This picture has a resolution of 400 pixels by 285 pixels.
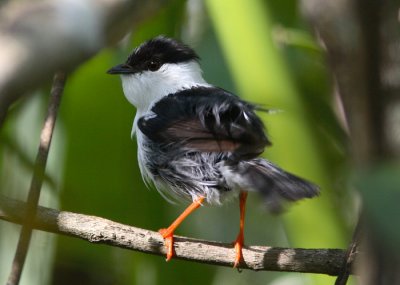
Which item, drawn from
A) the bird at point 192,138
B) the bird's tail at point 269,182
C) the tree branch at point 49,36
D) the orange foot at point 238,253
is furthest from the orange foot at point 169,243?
the tree branch at point 49,36

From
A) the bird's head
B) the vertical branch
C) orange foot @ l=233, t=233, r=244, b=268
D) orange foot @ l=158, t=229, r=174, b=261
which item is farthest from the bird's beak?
the vertical branch

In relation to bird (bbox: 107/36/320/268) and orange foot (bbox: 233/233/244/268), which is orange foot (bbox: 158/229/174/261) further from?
orange foot (bbox: 233/233/244/268)

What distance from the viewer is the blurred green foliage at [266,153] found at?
2.61 meters

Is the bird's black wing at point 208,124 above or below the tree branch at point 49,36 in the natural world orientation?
above

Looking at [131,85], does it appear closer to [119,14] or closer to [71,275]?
[71,275]

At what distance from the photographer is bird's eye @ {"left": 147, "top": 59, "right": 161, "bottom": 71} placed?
405 cm

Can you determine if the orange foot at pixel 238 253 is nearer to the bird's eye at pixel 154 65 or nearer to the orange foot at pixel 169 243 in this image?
the orange foot at pixel 169 243

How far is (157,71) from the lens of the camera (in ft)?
13.3

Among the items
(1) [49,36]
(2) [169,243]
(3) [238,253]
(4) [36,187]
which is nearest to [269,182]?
(3) [238,253]

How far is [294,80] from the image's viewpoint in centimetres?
271

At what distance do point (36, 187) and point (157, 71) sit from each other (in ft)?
7.95

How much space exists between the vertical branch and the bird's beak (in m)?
1.38

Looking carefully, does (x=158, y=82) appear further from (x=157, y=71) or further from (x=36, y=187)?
(x=36, y=187)

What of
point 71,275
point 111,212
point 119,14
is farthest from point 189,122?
point 119,14
